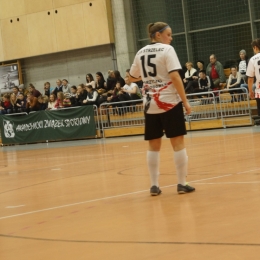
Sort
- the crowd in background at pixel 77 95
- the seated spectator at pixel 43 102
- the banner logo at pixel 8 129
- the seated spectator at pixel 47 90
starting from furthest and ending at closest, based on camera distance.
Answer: the seated spectator at pixel 47 90 → the seated spectator at pixel 43 102 → the banner logo at pixel 8 129 → the crowd in background at pixel 77 95

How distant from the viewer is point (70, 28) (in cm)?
2906

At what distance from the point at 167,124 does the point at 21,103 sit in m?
20.6

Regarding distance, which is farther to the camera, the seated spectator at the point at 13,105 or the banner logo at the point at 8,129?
Result: the seated spectator at the point at 13,105

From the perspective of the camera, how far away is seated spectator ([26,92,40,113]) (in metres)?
26.7


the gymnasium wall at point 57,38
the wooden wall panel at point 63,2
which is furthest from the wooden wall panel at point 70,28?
the wooden wall panel at point 63,2

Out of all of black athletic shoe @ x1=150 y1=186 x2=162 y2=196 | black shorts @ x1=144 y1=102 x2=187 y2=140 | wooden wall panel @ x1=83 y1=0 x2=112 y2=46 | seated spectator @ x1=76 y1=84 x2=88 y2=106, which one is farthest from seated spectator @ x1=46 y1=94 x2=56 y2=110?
black athletic shoe @ x1=150 y1=186 x2=162 y2=196

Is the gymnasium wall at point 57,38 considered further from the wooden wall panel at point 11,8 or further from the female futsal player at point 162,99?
the female futsal player at point 162,99

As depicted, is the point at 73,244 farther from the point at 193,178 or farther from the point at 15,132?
the point at 15,132

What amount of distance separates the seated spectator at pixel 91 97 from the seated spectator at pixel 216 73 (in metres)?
4.23

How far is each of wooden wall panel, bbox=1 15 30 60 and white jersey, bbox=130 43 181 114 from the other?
23.8 m

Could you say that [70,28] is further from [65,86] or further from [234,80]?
[234,80]

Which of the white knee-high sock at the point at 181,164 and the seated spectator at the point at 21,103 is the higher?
the seated spectator at the point at 21,103

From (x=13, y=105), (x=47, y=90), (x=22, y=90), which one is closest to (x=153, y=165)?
(x=47, y=90)

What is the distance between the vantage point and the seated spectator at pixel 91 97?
23984 millimetres
